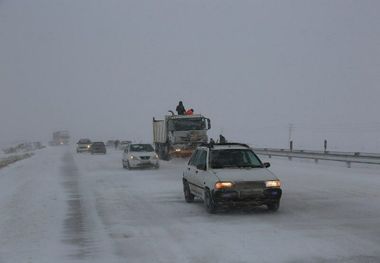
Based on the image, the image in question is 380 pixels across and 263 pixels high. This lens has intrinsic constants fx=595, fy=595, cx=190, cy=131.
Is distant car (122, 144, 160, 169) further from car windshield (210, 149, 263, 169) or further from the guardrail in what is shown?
car windshield (210, 149, 263, 169)

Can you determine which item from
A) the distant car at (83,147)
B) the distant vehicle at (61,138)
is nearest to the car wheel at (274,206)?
the distant car at (83,147)

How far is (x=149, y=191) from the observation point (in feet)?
62.1

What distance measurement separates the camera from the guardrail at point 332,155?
27022mm

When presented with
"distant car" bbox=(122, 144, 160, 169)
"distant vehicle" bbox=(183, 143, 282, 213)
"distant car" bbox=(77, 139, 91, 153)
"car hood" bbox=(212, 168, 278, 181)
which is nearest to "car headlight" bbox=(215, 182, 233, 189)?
"distant vehicle" bbox=(183, 143, 282, 213)

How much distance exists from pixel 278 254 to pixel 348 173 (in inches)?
686

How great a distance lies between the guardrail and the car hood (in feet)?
46.7

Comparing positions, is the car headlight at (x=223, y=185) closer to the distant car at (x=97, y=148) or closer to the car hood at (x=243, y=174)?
the car hood at (x=243, y=174)

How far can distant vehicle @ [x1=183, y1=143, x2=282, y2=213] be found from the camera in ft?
42.4

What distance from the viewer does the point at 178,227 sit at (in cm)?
1141

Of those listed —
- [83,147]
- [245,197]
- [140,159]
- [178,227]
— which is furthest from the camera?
[83,147]

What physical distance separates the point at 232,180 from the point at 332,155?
737 inches

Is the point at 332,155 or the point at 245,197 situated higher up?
the point at 245,197

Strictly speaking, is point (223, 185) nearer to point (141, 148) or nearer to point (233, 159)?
point (233, 159)

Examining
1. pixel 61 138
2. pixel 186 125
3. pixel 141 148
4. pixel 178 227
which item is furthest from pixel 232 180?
pixel 61 138
